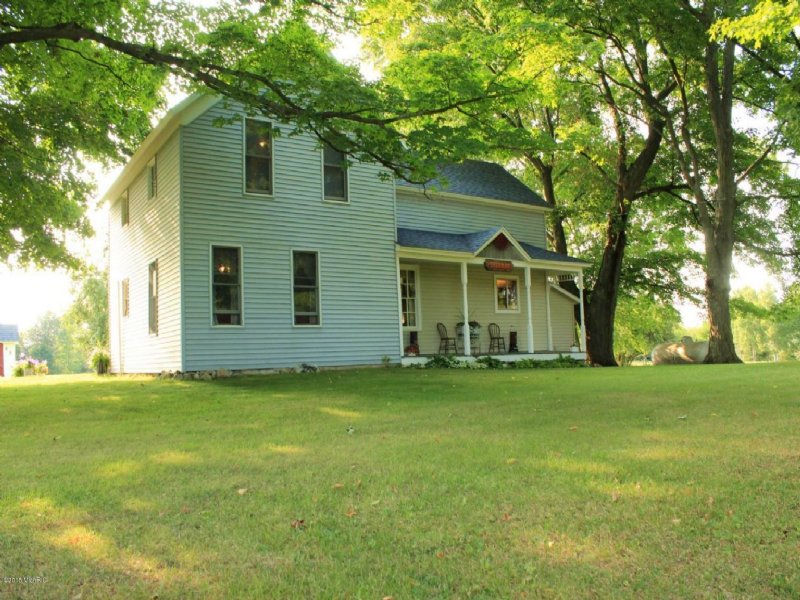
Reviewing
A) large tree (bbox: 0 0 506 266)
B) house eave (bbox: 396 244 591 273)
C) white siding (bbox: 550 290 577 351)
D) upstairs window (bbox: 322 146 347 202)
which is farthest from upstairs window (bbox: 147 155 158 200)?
white siding (bbox: 550 290 577 351)

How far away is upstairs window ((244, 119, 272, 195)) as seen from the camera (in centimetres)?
1415

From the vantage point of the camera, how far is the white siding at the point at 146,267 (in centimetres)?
1345

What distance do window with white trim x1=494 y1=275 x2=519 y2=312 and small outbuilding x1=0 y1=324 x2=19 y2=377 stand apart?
31717 mm

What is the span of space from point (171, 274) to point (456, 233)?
8.79 m

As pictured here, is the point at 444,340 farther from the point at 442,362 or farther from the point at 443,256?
the point at 443,256

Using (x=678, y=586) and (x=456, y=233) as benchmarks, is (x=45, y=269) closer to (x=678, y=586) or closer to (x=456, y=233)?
(x=456, y=233)

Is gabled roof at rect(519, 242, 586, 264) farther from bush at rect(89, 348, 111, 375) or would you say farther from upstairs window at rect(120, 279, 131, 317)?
bush at rect(89, 348, 111, 375)

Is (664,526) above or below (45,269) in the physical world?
below

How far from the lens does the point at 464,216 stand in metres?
19.2

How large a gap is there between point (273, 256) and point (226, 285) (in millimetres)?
1306

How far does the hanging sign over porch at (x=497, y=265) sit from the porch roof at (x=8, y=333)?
33.4 m

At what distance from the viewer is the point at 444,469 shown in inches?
176

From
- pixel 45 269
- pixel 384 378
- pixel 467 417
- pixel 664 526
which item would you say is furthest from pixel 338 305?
pixel 664 526

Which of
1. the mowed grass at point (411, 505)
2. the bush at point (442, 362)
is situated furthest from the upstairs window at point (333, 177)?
the mowed grass at point (411, 505)
